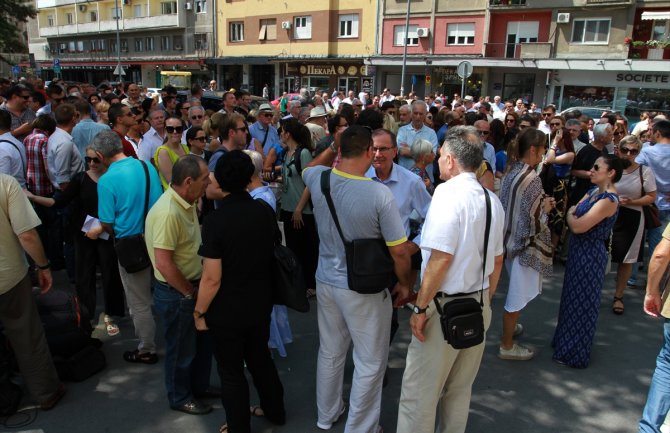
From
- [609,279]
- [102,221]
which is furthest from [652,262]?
[102,221]

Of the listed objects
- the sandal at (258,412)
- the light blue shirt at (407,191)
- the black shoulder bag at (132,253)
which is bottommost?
the sandal at (258,412)

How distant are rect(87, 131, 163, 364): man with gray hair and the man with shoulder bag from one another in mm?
1488

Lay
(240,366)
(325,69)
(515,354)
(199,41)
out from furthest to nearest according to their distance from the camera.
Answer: (199,41)
(325,69)
(515,354)
(240,366)

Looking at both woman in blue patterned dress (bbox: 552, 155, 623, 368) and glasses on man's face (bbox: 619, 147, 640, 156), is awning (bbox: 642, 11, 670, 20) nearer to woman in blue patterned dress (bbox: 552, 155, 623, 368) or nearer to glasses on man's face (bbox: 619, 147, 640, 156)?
glasses on man's face (bbox: 619, 147, 640, 156)

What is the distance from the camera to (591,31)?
84.4 feet

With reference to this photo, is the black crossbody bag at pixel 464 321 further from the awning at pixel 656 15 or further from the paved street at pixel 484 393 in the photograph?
the awning at pixel 656 15

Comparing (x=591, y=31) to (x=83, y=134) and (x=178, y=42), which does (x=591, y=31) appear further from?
(x=178, y=42)

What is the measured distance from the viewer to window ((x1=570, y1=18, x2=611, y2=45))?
83.2 ft

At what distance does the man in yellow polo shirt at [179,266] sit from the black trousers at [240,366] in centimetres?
36

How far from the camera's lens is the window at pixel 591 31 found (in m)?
25.4

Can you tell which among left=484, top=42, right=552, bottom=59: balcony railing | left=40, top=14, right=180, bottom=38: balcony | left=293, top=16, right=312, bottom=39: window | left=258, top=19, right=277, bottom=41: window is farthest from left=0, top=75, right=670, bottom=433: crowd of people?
left=40, top=14, right=180, bottom=38: balcony

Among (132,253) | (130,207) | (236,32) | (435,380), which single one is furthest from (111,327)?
(236,32)

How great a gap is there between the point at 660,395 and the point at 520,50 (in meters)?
27.2

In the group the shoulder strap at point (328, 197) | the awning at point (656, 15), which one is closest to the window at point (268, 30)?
the awning at point (656, 15)
